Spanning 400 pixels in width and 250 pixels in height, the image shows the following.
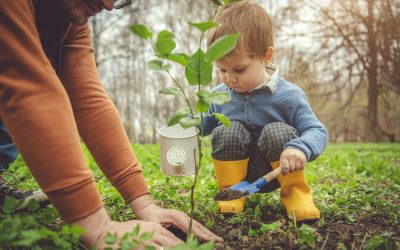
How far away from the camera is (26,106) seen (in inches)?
44.4

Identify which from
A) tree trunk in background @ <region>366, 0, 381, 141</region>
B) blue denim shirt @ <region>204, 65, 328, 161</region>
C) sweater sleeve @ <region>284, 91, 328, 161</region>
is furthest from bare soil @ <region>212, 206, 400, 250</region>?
tree trunk in background @ <region>366, 0, 381, 141</region>

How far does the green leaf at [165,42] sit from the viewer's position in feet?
3.59

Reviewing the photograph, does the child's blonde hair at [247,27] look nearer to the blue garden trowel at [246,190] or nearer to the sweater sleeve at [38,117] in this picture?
the blue garden trowel at [246,190]

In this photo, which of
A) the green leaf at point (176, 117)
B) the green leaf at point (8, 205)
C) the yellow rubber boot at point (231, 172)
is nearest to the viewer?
the green leaf at point (176, 117)

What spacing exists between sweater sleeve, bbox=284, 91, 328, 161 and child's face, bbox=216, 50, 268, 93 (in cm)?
28

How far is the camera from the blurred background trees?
16.0 meters

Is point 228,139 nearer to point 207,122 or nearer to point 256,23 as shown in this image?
point 207,122

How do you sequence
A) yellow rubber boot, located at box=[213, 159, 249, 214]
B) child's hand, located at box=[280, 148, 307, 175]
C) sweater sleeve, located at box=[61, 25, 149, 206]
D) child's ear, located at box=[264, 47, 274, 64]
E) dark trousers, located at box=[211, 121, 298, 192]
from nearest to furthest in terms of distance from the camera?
1. sweater sleeve, located at box=[61, 25, 149, 206]
2. child's hand, located at box=[280, 148, 307, 175]
3. dark trousers, located at box=[211, 121, 298, 192]
4. yellow rubber boot, located at box=[213, 159, 249, 214]
5. child's ear, located at box=[264, 47, 274, 64]

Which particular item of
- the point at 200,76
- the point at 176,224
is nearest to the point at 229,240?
the point at 176,224

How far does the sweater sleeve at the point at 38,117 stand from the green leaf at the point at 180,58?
Answer: 39 cm

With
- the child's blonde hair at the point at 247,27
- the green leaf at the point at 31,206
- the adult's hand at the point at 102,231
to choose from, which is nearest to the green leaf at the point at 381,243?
the adult's hand at the point at 102,231

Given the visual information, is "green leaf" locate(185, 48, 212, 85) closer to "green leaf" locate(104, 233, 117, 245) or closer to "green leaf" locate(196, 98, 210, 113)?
"green leaf" locate(196, 98, 210, 113)

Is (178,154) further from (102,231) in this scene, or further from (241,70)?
(102,231)

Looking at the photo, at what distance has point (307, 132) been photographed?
6.18 feet
